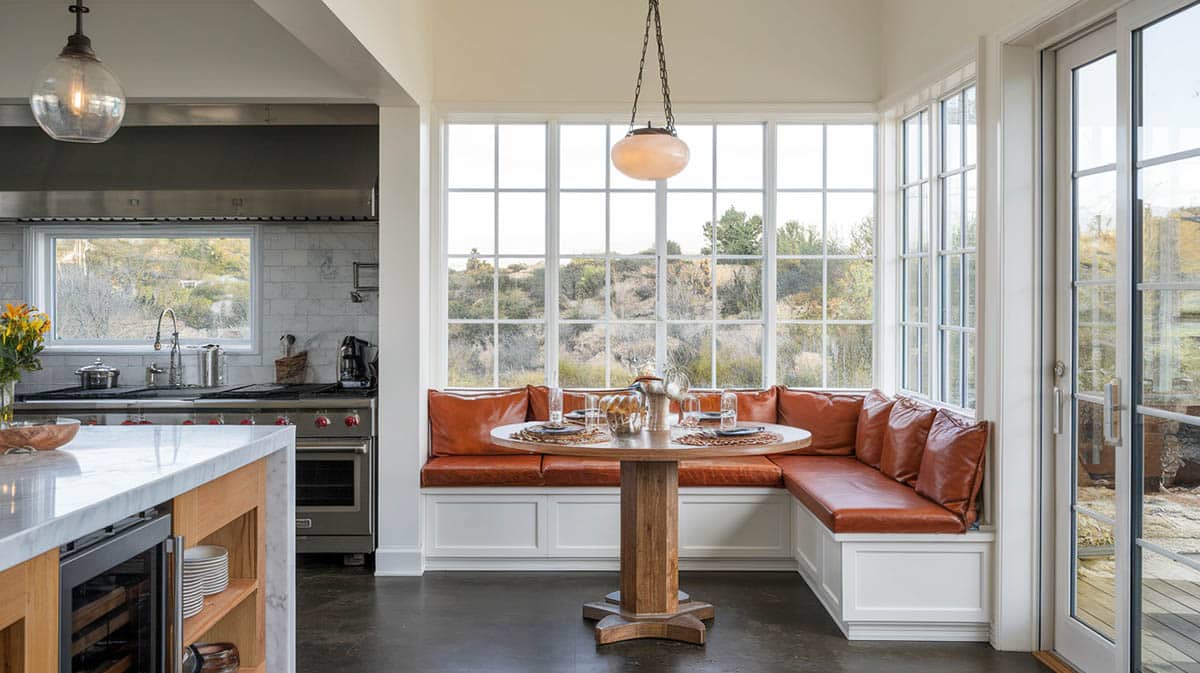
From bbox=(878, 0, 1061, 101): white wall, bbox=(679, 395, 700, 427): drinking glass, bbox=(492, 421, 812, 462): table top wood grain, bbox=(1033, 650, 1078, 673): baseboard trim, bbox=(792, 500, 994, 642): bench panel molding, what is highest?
bbox=(878, 0, 1061, 101): white wall

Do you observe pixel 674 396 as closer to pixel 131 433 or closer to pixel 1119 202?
pixel 1119 202

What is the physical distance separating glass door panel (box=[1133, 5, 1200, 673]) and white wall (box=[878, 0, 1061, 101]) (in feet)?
1.96

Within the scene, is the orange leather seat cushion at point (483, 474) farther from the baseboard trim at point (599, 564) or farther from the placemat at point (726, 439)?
the placemat at point (726, 439)

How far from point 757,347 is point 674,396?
5.62ft

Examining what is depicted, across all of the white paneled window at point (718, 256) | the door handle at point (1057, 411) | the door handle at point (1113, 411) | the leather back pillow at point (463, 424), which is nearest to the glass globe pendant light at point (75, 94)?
the leather back pillow at point (463, 424)

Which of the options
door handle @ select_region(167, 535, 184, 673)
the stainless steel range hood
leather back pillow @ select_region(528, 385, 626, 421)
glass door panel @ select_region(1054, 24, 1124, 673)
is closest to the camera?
door handle @ select_region(167, 535, 184, 673)

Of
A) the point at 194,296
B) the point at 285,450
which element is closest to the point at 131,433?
the point at 285,450

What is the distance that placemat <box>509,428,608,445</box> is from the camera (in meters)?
3.51

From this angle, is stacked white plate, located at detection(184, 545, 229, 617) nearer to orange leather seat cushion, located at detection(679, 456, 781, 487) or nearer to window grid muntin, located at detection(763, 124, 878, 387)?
orange leather seat cushion, located at detection(679, 456, 781, 487)

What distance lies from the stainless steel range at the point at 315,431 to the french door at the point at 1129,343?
3389 millimetres

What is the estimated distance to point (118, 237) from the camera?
Result: 18.3 feet

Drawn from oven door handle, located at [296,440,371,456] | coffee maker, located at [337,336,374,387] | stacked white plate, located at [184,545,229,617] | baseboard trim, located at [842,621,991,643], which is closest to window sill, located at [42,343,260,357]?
coffee maker, located at [337,336,374,387]

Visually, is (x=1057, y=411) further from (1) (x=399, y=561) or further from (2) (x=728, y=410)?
(1) (x=399, y=561)

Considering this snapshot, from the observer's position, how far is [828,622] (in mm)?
3938
